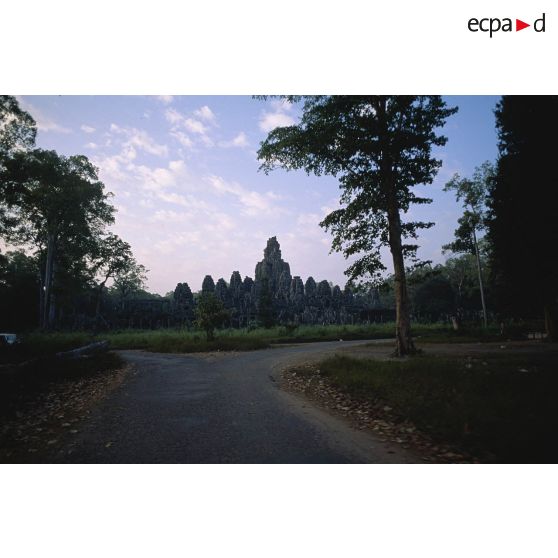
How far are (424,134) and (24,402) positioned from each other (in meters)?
15.0

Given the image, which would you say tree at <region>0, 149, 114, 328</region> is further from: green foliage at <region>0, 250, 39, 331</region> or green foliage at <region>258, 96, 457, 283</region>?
green foliage at <region>258, 96, 457, 283</region>

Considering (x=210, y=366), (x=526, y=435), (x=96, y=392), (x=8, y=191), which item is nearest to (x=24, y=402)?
(x=96, y=392)

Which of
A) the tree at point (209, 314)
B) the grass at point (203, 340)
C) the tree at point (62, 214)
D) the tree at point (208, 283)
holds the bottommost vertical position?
the grass at point (203, 340)

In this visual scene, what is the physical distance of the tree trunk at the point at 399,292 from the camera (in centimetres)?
1120

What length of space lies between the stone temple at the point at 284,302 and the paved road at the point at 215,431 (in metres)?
29.3

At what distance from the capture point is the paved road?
157 inches

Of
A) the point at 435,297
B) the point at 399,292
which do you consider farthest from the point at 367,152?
the point at 435,297

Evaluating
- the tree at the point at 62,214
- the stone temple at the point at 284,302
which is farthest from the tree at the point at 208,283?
the tree at the point at 62,214

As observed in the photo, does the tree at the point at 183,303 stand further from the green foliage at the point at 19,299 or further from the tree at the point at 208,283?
the green foliage at the point at 19,299

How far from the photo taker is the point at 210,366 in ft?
38.0

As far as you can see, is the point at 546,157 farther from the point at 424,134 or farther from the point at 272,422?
the point at 272,422

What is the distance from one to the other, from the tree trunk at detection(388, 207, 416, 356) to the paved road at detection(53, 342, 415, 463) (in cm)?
600

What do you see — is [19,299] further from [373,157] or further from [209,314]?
[373,157]

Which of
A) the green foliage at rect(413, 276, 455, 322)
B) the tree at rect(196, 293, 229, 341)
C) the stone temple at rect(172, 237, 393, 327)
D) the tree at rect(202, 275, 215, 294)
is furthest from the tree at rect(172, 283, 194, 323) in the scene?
the green foliage at rect(413, 276, 455, 322)
